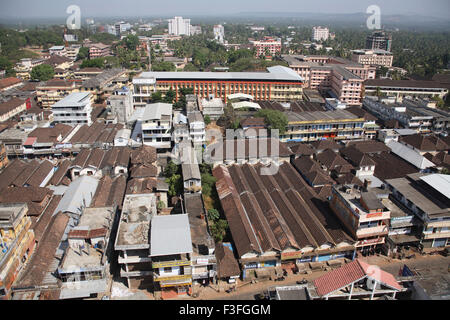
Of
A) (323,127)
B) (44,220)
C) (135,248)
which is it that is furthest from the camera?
(323,127)

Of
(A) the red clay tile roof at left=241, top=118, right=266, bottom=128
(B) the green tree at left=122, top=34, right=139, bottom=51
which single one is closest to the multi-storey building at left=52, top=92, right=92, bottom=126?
(A) the red clay tile roof at left=241, top=118, right=266, bottom=128

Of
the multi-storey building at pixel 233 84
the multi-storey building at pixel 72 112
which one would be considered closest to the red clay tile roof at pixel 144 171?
the multi-storey building at pixel 72 112

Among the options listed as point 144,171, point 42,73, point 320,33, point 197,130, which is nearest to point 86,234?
point 144,171

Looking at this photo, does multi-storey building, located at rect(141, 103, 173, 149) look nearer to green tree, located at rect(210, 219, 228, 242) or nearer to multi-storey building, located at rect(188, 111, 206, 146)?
multi-storey building, located at rect(188, 111, 206, 146)

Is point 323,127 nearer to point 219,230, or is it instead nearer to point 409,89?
point 219,230

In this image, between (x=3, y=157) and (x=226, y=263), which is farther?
(x=3, y=157)
